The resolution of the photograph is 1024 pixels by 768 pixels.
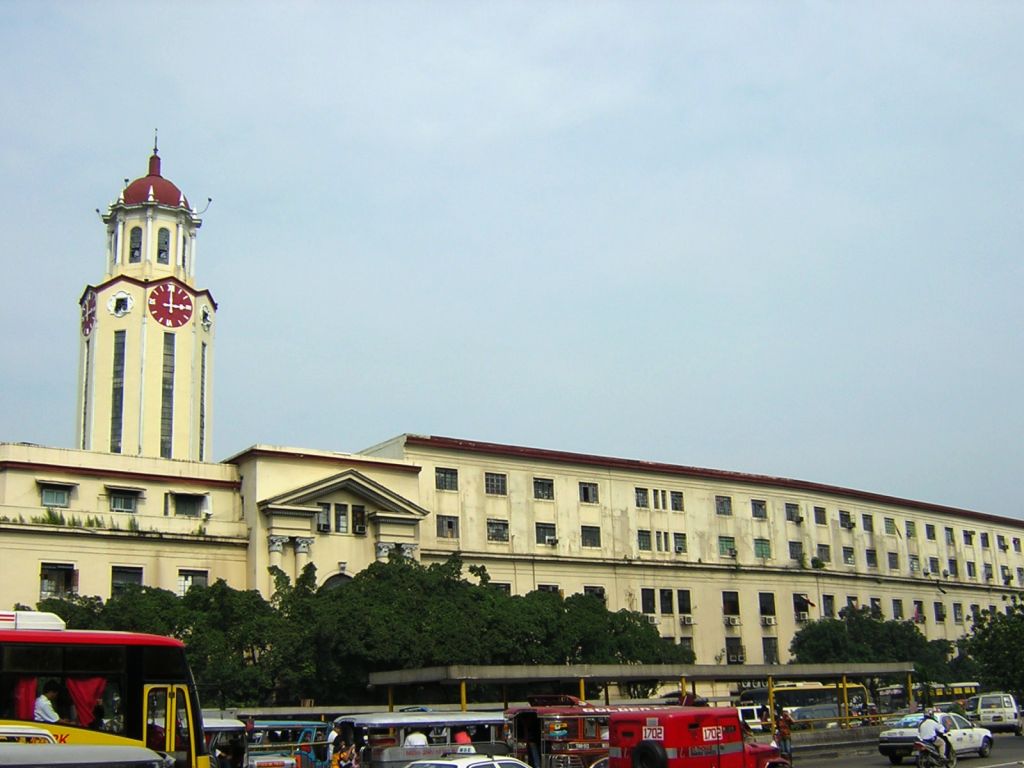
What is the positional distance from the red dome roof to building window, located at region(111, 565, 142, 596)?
2631 centimetres

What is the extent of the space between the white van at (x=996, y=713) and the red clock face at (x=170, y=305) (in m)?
42.3

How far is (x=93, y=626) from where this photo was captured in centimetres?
3775

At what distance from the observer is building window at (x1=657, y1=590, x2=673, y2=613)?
59.8m

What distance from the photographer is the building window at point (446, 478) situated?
53.8m

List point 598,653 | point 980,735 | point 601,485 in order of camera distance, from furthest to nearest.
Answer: point 601,485, point 598,653, point 980,735

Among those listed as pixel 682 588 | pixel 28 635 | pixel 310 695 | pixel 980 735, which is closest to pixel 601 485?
pixel 682 588

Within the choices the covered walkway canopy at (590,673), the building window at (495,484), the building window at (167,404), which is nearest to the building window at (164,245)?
the building window at (167,404)

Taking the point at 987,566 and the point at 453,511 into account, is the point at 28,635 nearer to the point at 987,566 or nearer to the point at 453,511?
the point at 453,511

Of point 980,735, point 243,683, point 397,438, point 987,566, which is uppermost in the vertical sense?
point 397,438

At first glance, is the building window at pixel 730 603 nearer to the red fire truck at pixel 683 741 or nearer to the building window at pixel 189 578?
the building window at pixel 189 578

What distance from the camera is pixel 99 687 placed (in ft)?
53.5

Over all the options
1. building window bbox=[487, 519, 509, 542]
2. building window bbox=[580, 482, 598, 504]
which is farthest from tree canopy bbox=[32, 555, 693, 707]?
building window bbox=[580, 482, 598, 504]

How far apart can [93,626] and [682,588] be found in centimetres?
3298

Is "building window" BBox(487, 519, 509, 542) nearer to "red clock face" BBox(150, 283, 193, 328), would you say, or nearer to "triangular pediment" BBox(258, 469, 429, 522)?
"triangular pediment" BBox(258, 469, 429, 522)
